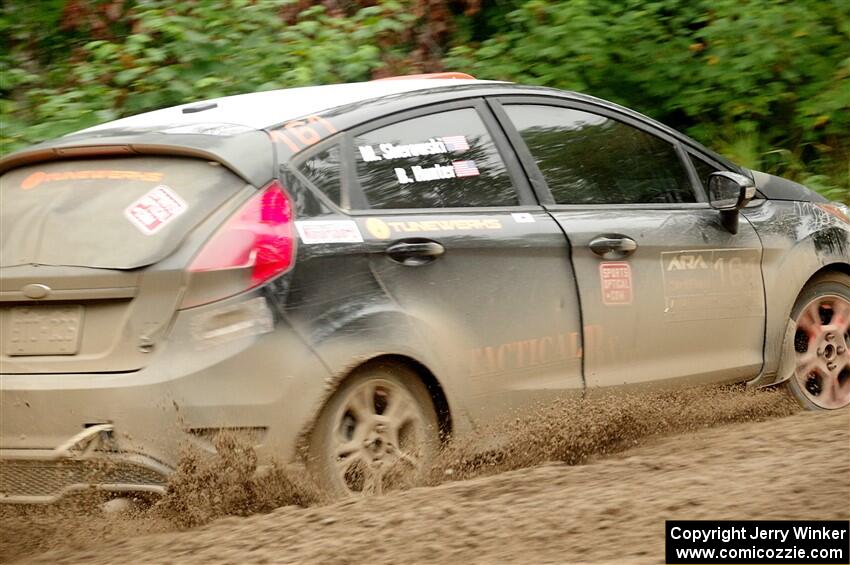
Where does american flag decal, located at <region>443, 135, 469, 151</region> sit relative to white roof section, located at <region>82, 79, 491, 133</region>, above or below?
below

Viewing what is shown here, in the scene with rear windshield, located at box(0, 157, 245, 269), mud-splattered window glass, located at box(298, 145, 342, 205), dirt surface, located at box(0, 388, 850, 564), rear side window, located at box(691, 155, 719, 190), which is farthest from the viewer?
rear side window, located at box(691, 155, 719, 190)

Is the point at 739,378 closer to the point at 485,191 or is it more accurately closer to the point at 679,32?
the point at 485,191

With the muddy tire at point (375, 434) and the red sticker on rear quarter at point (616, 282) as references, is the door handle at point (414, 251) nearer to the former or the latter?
the muddy tire at point (375, 434)

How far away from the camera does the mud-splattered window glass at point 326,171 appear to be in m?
4.53

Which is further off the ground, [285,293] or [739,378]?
[285,293]

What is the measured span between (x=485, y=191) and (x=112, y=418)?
5.65ft

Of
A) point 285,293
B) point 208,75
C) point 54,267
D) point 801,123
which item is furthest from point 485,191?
point 801,123

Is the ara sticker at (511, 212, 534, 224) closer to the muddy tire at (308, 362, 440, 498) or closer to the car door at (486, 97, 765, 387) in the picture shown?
the car door at (486, 97, 765, 387)

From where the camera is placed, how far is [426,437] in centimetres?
468

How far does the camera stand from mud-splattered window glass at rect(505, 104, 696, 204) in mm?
5379

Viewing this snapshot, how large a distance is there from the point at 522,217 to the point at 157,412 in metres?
1.70

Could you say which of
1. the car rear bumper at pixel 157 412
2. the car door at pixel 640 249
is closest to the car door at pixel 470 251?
the car door at pixel 640 249

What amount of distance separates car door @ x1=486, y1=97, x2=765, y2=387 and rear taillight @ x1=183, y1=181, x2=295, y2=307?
1.34 m

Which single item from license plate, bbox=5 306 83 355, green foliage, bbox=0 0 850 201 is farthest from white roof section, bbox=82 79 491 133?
green foliage, bbox=0 0 850 201
